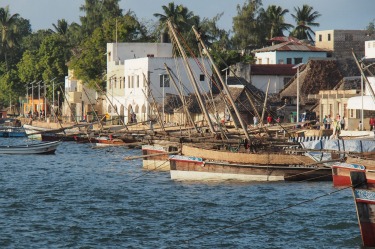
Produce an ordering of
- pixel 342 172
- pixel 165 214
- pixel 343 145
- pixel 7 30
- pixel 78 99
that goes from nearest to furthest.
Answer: pixel 165 214, pixel 342 172, pixel 343 145, pixel 78 99, pixel 7 30

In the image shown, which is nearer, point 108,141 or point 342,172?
point 342,172

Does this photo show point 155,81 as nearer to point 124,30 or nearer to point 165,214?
point 124,30

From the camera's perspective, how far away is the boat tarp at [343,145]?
5724 centimetres

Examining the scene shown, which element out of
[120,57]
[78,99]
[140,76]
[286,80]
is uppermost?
[120,57]

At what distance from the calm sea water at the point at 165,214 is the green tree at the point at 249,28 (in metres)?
86.4

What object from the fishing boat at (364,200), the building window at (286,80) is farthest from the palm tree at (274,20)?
the fishing boat at (364,200)

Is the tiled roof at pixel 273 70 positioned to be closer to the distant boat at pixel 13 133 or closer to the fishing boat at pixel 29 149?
the distant boat at pixel 13 133

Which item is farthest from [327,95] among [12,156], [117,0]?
[117,0]

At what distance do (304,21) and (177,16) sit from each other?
1144 inches

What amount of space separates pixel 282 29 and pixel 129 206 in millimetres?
115981

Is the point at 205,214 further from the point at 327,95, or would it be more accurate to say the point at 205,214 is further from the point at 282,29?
the point at 282,29

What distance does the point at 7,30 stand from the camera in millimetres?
187750

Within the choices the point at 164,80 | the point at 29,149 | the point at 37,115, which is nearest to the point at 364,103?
the point at 29,149

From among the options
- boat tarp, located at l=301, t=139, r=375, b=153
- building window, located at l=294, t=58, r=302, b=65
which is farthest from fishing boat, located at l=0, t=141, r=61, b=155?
building window, located at l=294, t=58, r=302, b=65
